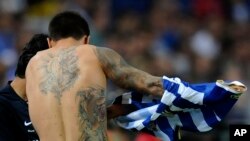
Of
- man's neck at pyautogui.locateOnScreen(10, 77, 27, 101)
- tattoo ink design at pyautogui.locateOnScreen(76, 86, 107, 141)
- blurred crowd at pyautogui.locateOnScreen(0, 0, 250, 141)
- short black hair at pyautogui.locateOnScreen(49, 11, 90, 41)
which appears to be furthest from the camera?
blurred crowd at pyautogui.locateOnScreen(0, 0, 250, 141)

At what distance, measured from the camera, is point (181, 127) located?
8047mm

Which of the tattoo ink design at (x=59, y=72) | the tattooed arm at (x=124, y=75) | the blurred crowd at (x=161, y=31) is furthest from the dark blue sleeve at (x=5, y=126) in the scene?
the blurred crowd at (x=161, y=31)

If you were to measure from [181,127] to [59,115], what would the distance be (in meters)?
1.07

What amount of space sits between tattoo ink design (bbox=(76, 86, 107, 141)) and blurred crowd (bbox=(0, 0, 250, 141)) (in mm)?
5837

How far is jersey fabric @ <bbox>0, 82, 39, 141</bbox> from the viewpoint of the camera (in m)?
8.00

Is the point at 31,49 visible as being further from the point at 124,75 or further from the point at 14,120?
the point at 124,75

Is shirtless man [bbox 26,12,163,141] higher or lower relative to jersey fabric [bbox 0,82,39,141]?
higher

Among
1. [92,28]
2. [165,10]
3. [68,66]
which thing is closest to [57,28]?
[68,66]

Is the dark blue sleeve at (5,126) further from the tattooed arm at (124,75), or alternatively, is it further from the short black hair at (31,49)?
the tattooed arm at (124,75)

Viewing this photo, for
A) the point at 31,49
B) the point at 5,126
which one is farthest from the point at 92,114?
the point at 31,49

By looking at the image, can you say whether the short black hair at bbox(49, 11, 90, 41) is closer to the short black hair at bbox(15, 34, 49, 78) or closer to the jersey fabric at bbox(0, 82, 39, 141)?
the short black hair at bbox(15, 34, 49, 78)

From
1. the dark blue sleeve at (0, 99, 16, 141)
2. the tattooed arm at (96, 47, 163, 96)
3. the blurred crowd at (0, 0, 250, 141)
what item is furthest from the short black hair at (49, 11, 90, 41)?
the blurred crowd at (0, 0, 250, 141)

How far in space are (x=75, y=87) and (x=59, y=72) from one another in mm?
197

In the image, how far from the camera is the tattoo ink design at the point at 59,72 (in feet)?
24.8
